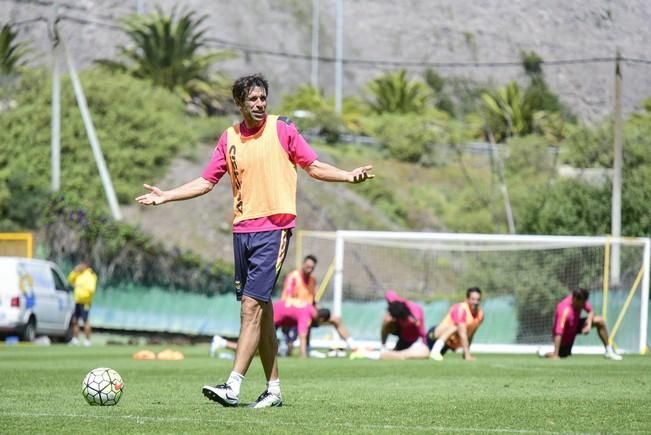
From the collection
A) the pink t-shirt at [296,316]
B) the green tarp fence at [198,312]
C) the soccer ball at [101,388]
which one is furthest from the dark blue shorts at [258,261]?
the green tarp fence at [198,312]

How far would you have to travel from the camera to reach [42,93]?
1970 inches

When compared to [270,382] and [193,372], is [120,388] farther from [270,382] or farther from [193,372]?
[193,372]

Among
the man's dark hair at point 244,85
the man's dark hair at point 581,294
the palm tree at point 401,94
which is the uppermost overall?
the palm tree at point 401,94

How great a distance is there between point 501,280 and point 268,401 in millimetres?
22557

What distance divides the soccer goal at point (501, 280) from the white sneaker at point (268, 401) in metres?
18.7

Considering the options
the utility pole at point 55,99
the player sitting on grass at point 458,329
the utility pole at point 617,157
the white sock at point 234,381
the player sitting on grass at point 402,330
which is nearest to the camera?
the white sock at point 234,381

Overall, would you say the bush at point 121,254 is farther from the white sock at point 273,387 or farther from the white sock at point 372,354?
the white sock at point 273,387

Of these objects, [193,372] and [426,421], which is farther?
[193,372]

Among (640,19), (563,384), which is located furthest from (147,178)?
(563,384)

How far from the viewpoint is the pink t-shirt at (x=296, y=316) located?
22.6 m

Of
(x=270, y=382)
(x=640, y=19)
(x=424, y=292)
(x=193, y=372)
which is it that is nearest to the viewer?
(x=270, y=382)

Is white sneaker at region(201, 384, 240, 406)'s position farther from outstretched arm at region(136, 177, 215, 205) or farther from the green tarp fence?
the green tarp fence

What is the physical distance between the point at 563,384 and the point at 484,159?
5638 cm

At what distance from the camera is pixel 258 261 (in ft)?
29.8
